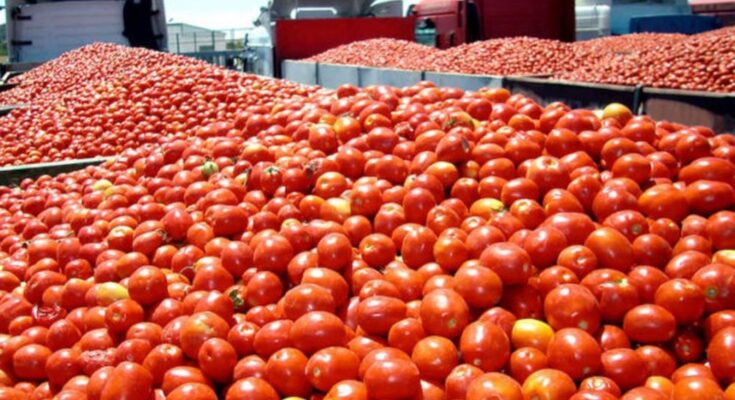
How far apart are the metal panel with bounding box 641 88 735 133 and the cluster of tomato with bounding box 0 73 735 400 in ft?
7.26

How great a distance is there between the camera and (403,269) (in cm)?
248

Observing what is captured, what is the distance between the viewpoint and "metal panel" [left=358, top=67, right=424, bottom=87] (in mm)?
9099

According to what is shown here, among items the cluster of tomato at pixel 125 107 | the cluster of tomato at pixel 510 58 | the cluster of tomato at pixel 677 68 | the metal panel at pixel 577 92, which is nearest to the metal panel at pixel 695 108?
the metal panel at pixel 577 92

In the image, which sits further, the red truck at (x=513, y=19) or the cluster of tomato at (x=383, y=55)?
the red truck at (x=513, y=19)

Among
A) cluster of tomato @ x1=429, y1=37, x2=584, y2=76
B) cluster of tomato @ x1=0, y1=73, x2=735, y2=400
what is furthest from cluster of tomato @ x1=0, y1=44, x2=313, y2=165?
cluster of tomato @ x1=429, y1=37, x2=584, y2=76

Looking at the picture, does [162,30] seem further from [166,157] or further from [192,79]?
[166,157]

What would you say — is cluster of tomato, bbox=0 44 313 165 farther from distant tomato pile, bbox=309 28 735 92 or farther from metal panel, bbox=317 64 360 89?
distant tomato pile, bbox=309 28 735 92

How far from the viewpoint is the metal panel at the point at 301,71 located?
1191 cm

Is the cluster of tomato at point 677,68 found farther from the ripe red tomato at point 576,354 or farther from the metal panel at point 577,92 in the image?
the ripe red tomato at point 576,354

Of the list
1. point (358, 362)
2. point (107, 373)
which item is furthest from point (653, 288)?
point (107, 373)

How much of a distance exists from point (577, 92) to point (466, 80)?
1.89 m

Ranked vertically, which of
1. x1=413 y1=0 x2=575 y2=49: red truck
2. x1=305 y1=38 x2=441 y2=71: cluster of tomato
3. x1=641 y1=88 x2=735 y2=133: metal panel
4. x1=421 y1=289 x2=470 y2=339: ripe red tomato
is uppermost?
x1=413 y1=0 x2=575 y2=49: red truck

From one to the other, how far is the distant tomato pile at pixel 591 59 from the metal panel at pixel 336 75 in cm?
50

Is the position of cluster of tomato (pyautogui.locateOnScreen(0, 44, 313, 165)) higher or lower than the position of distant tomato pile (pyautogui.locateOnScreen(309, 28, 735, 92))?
lower
